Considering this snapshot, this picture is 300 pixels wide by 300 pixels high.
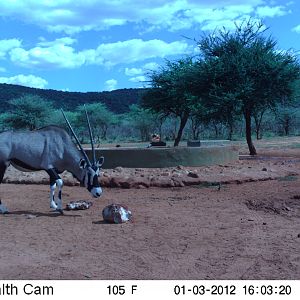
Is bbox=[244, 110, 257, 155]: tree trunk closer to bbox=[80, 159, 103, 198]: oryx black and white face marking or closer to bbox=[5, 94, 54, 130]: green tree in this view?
bbox=[80, 159, 103, 198]: oryx black and white face marking

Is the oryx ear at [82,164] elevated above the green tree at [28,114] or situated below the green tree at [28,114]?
below

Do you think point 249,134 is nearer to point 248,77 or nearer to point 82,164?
point 248,77

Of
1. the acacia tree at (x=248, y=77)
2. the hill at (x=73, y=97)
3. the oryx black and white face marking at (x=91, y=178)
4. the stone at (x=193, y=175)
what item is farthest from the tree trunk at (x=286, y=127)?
the oryx black and white face marking at (x=91, y=178)

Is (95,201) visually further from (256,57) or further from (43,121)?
(43,121)

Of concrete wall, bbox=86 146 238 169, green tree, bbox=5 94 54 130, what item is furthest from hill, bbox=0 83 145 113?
concrete wall, bbox=86 146 238 169

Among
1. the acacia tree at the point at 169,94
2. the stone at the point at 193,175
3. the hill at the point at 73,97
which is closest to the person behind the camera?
the stone at the point at 193,175

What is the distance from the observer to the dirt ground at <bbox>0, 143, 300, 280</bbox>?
5340mm

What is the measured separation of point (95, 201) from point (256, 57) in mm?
13304

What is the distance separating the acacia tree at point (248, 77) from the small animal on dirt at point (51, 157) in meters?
12.0

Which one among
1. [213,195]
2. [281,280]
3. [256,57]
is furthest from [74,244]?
[256,57]

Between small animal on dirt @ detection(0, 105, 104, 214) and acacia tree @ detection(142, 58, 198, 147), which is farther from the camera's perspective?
acacia tree @ detection(142, 58, 198, 147)

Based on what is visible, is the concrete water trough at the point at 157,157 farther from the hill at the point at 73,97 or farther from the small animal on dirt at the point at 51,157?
the hill at the point at 73,97

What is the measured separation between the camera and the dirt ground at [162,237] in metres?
5.34

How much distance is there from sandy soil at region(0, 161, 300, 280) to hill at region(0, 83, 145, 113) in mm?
59751
